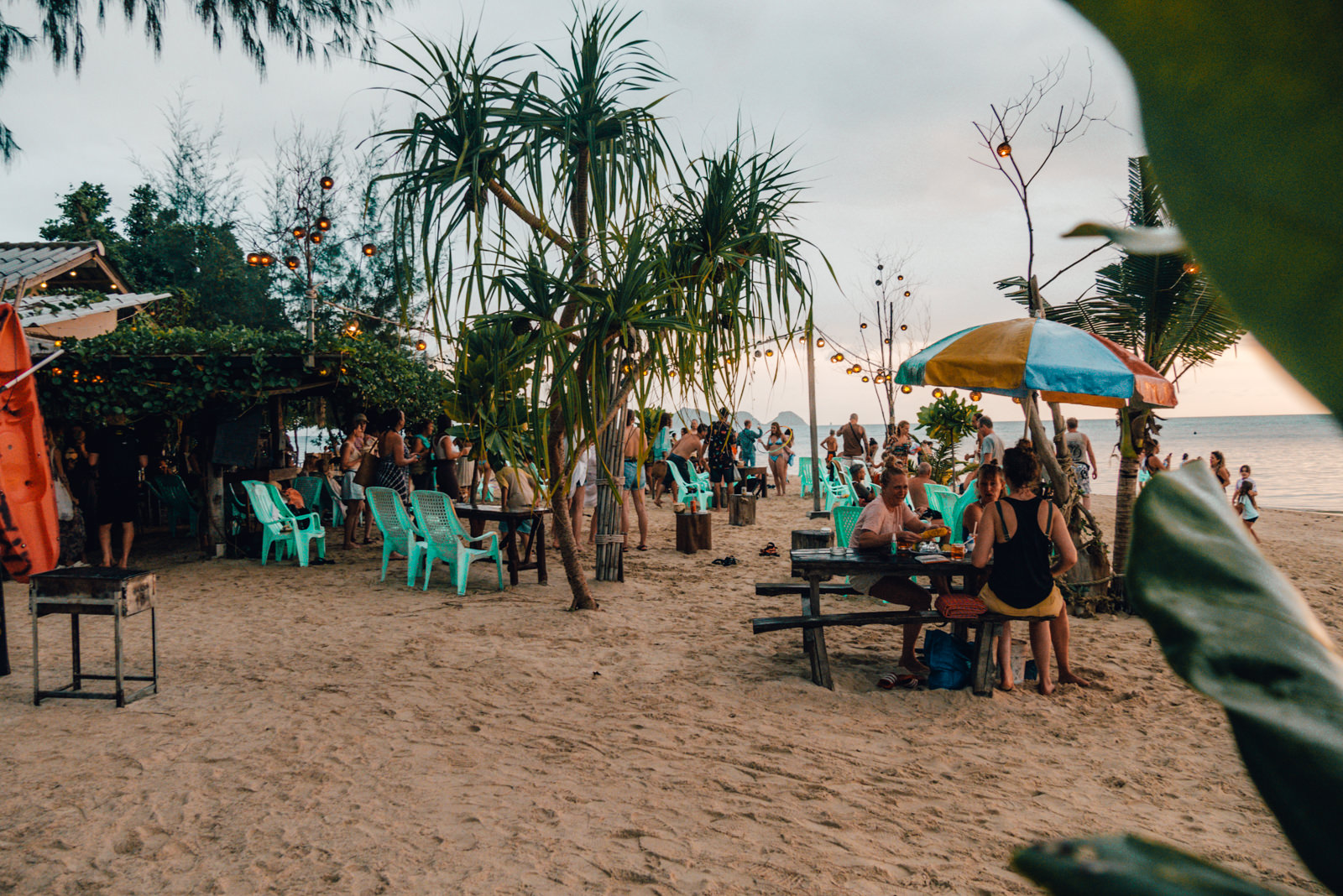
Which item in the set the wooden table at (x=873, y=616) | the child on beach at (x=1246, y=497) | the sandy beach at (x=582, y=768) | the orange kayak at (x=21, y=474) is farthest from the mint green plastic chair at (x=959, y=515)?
the orange kayak at (x=21, y=474)

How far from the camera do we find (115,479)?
786 centimetres

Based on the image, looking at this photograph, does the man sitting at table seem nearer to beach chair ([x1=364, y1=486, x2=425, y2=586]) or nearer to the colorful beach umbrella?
the colorful beach umbrella

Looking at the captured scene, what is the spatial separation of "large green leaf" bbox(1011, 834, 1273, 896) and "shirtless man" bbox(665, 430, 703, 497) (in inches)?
436

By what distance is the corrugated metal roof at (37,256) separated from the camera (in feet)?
24.5

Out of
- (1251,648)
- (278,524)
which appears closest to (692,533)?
(278,524)

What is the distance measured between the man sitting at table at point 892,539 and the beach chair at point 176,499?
960cm

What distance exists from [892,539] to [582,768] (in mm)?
2641

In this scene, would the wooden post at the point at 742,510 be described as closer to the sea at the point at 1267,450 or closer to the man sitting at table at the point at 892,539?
the sea at the point at 1267,450

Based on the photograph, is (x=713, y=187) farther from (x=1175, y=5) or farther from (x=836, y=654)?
(x=1175, y=5)

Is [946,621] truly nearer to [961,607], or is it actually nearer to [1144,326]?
[961,607]

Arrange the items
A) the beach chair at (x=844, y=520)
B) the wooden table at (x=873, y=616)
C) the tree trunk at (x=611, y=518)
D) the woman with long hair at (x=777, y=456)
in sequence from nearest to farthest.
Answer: the wooden table at (x=873, y=616) < the beach chair at (x=844, y=520) < the tree trunk at (x=611, y=518) < the woman with long hair at (x=777, y=456)

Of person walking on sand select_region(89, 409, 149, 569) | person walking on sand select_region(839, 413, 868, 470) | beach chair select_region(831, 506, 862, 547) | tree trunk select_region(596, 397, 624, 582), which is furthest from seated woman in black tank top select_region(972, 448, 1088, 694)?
person walking on sand select_region(839, 413, 868, 470)

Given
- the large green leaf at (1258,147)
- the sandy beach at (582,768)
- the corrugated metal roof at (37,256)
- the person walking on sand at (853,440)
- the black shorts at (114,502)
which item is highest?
the corrugated metal roof at (37,256)

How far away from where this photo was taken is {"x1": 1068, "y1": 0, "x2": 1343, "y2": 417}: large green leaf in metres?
0.15
